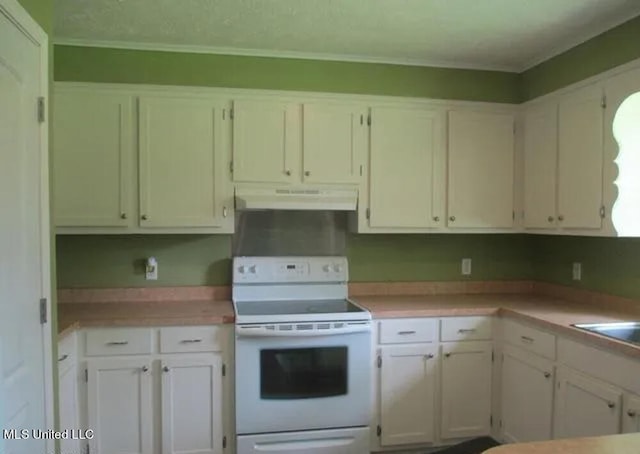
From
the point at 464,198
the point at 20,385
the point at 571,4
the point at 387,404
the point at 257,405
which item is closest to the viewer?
A: the point at 20,385

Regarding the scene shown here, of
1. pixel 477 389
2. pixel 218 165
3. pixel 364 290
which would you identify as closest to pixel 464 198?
pixel 364 290

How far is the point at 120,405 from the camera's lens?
2.54 metres

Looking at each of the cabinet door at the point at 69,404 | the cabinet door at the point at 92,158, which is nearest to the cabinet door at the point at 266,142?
the cabinet door at the point at 92,158

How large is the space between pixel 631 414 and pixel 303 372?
1539 millimetres

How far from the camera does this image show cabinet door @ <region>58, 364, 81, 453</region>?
2.33m

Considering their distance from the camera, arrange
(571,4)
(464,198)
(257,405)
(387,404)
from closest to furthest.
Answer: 1. (571,4)
2. (257,405)
3. (387,404)
4. (464,198)

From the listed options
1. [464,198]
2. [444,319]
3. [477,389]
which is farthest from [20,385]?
[464,198]

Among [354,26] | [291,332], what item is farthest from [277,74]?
[291,332]

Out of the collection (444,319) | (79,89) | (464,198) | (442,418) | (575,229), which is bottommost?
(442,418)

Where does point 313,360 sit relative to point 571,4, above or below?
below

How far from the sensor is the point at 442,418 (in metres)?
2.86

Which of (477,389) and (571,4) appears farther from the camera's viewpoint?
(477,389)

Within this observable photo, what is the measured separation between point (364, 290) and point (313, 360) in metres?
0.78

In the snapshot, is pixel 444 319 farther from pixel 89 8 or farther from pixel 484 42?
pixel 89 8
